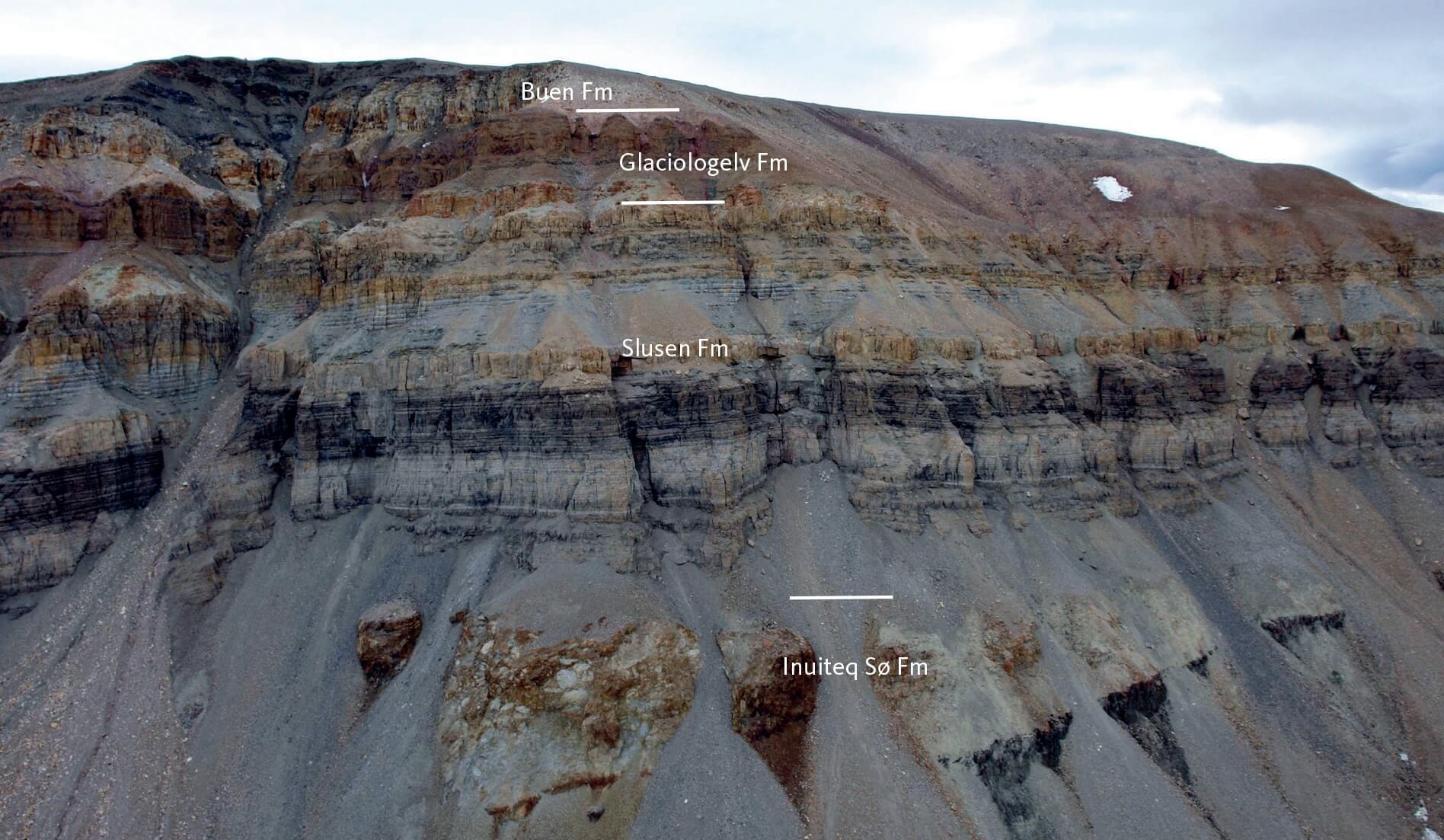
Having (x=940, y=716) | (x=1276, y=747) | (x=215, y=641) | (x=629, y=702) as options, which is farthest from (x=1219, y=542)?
(x=215, y=641)

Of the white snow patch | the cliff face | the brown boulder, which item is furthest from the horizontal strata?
the brown boulder

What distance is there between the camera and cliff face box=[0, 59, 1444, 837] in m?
21.7

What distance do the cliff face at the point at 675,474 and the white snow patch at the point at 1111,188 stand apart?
646cm

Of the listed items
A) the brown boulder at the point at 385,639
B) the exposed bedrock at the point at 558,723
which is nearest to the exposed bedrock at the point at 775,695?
the exposed bedrock at the point at 558,723

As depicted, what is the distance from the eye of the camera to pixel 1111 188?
1844 inches

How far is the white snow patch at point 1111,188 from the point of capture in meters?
46.1

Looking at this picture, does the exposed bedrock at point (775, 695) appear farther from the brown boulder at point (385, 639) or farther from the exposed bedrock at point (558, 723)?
the brown boulder at point (385, 639)

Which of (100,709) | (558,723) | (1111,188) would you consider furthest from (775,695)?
(1111,188)

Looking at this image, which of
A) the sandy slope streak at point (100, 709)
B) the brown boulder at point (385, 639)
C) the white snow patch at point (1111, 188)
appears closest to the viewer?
the sandy slope streak at point (100, 709)

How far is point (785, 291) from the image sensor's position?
→ 105 feet

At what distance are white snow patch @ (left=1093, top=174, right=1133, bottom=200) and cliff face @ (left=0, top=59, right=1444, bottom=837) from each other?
254 inches

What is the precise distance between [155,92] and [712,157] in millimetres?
33139

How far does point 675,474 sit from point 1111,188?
39554 millimetres

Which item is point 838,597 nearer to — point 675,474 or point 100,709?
point 675,474
